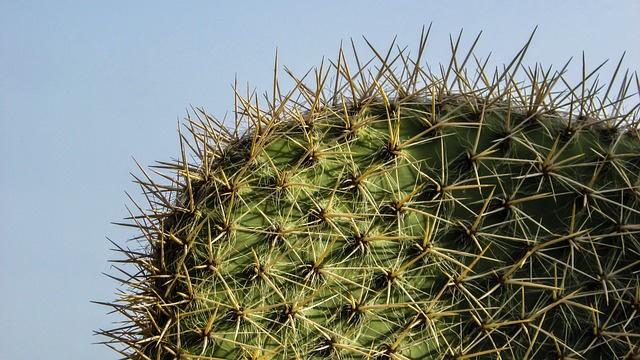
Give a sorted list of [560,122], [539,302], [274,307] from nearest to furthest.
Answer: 1. [274,307]
2. [539,302]
3. [560,122]

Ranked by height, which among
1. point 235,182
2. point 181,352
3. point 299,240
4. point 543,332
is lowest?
point 543,332

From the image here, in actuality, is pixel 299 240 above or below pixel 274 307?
above

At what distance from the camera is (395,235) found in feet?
8.55

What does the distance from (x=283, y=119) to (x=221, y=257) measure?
1.94 ft

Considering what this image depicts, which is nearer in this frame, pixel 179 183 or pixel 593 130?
pixel 179 183

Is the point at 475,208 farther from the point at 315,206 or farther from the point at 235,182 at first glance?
the point at 235,182

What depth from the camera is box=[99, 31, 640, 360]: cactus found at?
251 cm

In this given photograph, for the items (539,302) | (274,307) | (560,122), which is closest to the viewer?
(274,307)

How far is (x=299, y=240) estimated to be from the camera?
254 cm

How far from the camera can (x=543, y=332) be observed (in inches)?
100

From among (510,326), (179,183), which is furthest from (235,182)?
(510,326)

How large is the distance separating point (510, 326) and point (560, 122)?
0.86 m

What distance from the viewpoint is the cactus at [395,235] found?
98.7 inches

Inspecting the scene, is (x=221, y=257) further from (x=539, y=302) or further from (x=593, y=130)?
(x=593, y=130)
